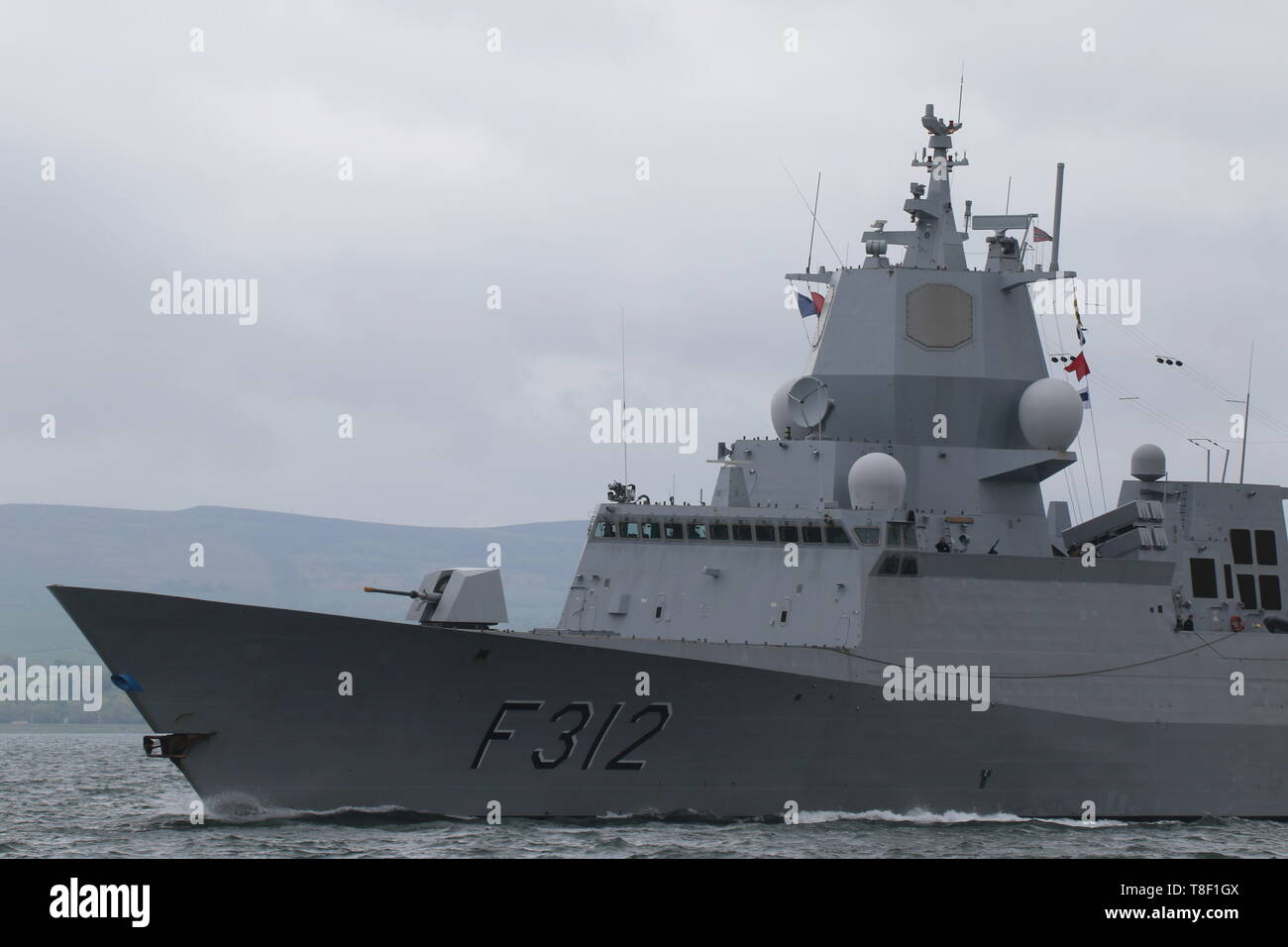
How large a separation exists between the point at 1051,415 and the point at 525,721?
Answer: 9.53m

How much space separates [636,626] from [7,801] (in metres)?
13.9

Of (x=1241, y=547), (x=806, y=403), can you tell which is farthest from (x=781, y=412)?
(x=1241, y=547)

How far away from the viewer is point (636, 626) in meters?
22.8

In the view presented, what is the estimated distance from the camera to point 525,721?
67.6ft

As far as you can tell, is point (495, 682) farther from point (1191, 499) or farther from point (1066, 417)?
point (1191, 499)

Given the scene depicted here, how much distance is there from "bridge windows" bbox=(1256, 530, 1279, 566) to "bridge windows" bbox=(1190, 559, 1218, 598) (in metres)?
1.08

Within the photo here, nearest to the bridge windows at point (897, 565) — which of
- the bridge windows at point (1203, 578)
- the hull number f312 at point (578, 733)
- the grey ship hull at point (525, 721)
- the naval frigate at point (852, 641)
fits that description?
the naval frigate at point (852, 641)

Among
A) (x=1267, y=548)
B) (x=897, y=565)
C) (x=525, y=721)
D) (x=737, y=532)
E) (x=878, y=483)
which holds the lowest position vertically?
(x=525, y=721)

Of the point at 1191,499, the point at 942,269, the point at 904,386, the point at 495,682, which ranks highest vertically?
the point at 942,269

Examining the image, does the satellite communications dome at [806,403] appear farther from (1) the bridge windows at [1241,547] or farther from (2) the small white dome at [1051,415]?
(1) the bridge windows at [1241,547]

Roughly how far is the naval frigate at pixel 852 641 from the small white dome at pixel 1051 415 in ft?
0.16

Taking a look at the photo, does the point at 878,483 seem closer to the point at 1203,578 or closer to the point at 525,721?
the point at 525,721

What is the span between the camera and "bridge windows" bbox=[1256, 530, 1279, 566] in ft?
86.3
